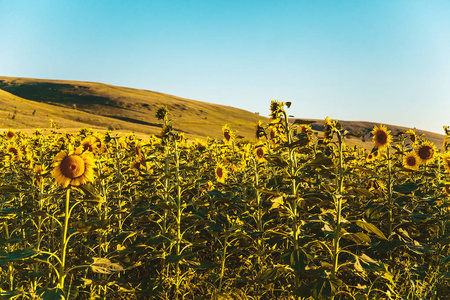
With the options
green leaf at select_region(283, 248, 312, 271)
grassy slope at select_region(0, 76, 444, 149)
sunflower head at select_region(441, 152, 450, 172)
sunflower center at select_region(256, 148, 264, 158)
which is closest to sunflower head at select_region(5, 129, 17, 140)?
sunflower center at select_region(256, 148, 264, 158)

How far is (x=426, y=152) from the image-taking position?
20.0ft

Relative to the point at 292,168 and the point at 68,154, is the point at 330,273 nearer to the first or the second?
the point at 292,168

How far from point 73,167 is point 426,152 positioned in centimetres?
656

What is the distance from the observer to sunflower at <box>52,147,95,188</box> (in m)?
2.70

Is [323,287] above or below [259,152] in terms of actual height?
below

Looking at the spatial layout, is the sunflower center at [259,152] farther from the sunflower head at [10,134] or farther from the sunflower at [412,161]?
the sunflower head at [10,134]

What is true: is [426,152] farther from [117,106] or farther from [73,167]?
[117,106]

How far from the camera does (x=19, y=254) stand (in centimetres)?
227

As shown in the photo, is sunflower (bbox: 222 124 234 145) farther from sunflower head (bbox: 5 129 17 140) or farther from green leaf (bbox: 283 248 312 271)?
sunflower head (bbox: 5 129 17 140)

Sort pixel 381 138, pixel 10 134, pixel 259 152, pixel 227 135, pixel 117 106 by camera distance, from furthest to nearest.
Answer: pixel 117 106, pixel 10 134, pixel 227 135, pixel 259 152, pixel 381 138

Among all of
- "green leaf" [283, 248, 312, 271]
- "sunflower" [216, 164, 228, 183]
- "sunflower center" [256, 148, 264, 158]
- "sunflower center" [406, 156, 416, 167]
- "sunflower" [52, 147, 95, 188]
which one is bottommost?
"green leaf" [283, 248, 312, 271]

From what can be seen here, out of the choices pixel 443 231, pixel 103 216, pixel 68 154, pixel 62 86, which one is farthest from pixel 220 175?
pixel 62 86

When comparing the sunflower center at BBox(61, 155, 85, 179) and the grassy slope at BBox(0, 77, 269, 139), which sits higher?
the grassy slope at BBox(0, 77, 269, 139)

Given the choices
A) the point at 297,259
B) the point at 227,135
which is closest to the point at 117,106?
the point at 227,135
